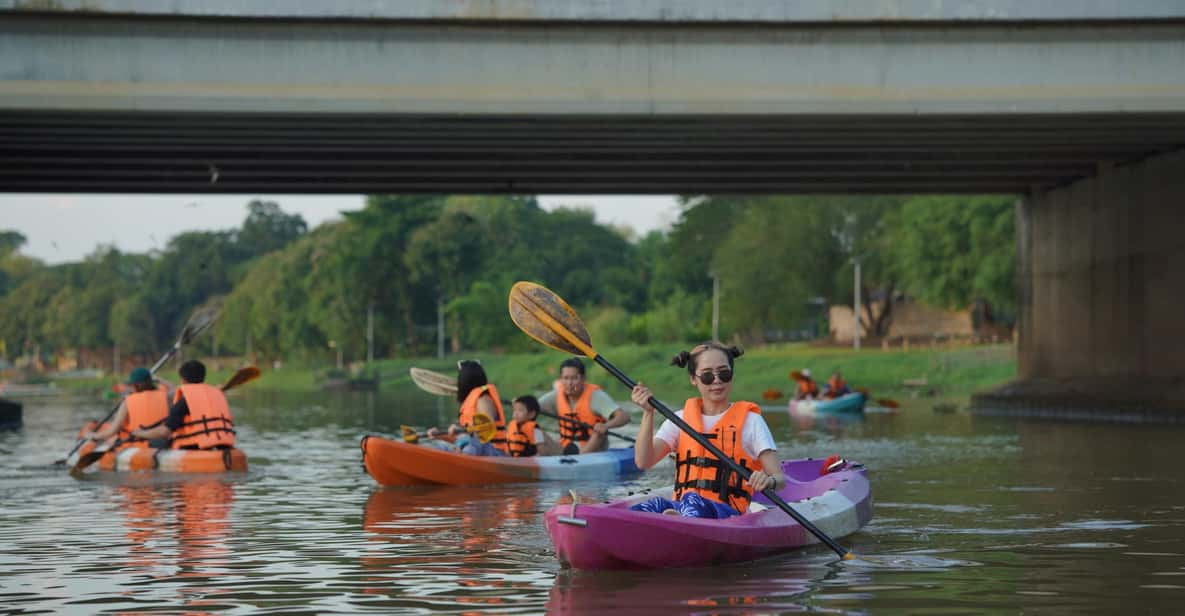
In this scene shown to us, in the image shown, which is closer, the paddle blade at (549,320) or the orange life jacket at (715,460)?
the orange life jacket at (715,460)

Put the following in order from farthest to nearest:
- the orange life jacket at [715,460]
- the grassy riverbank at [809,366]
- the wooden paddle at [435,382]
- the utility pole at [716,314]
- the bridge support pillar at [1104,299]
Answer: the utility pole at [716,314] → the grassy riverbank at [809,366] → the bridge support pillar at [1104,299] → the wooden paddle at [435,382] → the orange life jacket at [715,460]

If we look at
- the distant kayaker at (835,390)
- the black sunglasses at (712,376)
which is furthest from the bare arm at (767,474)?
the distant kayaker at (835,390)

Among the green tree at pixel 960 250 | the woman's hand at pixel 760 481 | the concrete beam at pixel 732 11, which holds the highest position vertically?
the concrete beam at pixel 732 11

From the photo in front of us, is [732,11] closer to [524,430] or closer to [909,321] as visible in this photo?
[524,430]

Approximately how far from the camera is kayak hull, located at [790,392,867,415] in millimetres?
36438

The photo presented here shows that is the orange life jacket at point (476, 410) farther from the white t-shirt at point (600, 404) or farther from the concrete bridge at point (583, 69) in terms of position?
the concrete bridge at point (583, 69)

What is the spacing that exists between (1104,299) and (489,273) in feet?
224

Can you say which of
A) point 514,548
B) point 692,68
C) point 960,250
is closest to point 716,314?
point 960,250

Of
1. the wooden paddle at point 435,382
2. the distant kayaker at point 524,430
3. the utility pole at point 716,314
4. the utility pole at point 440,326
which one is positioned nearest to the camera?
the distant kayaker at point 524,430

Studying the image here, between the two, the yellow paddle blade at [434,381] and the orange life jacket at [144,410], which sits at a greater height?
the yellow paddle blade at [434,381]

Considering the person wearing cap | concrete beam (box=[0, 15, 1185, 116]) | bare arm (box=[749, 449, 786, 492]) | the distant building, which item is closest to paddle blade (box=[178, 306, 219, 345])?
concrete beam (box=[0, 15, 1185, 116])

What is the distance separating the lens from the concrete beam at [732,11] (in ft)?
69.8

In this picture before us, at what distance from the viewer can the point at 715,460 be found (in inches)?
391

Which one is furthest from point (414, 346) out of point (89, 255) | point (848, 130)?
point (848, 130)
